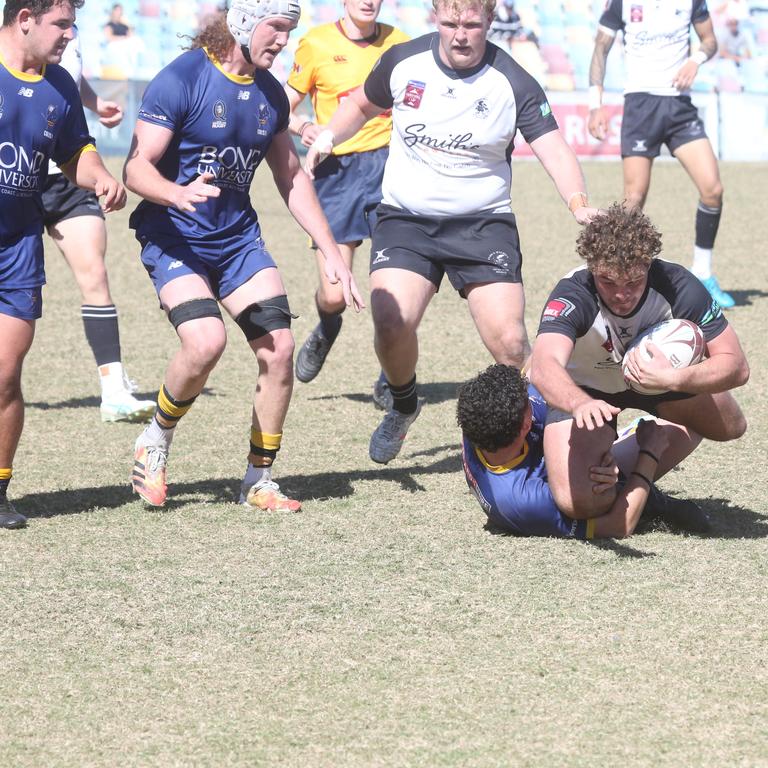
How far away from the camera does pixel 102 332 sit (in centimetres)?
762

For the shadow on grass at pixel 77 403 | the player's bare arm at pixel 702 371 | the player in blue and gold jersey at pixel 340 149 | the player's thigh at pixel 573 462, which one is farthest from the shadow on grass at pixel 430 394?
the player's bare arm at pixel 702 371

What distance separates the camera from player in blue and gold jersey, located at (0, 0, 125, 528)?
523cm

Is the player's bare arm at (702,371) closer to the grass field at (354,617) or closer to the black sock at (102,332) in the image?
the grass field at (354,617)

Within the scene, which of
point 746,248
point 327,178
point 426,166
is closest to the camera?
point 426,166

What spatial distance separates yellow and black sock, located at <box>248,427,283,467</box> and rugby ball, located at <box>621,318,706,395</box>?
5.19ft

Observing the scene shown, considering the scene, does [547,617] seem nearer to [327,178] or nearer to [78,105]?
[78,105]

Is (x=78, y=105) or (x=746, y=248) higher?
(x=78, y=105)

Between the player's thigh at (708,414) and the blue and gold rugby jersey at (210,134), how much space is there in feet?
6.42

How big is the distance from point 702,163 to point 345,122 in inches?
175

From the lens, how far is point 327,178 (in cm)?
812

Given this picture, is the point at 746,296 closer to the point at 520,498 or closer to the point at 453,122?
the point at 453,122

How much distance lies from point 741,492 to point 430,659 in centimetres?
234

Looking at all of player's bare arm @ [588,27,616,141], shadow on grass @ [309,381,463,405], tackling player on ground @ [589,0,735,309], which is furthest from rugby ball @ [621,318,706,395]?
player's bare arm @ [588,27,616,141]

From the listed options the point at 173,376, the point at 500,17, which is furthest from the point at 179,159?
the point at 500,17
